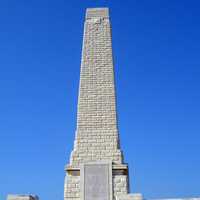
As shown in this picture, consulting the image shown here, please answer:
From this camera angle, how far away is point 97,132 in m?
13.4

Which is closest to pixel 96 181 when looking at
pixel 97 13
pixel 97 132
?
pixel 97 132

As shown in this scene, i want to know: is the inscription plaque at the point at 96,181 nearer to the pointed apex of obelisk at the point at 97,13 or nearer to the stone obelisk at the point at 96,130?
the stone obelisk at the point at 96,130

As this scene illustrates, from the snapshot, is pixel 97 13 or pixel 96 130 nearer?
pixel 96 130

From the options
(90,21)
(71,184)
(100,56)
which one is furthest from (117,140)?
(90,21)

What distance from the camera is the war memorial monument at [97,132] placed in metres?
12.3

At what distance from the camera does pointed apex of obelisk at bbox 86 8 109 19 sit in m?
15.6

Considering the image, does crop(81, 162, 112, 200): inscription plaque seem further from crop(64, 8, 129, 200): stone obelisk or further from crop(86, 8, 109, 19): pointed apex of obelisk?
crop(86, 8, 109, 19): pointed apex of obelisk

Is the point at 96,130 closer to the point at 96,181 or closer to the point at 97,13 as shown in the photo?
the point at 96,181

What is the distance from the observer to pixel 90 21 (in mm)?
15414

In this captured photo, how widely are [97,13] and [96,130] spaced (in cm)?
498

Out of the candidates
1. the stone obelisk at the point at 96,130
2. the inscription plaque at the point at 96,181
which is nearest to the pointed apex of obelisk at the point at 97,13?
the stone obelisk at the point at 96,130

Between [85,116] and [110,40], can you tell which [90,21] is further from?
[85,116]

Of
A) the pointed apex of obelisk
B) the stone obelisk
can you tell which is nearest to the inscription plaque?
the stone obelisk
